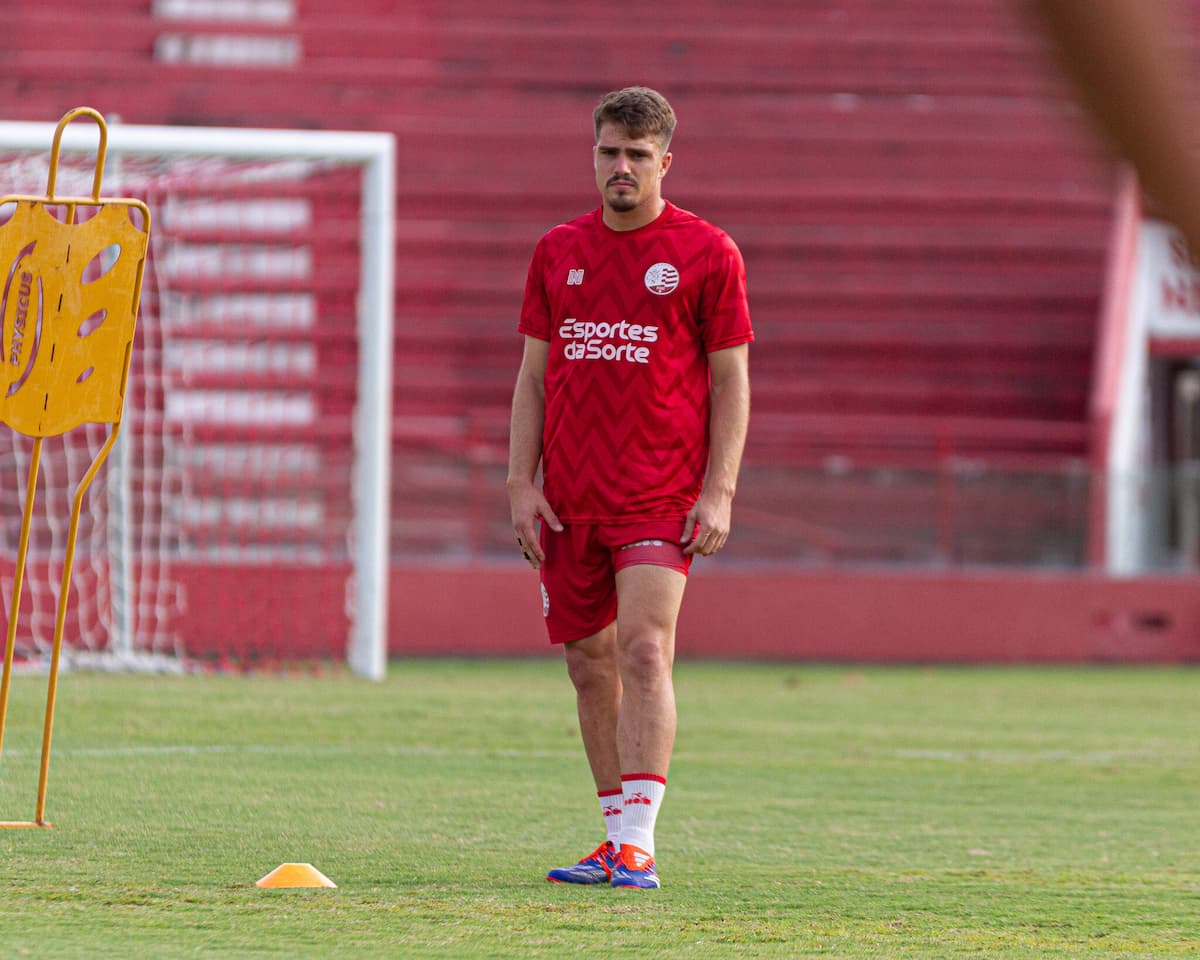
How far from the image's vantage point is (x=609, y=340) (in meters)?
3.95

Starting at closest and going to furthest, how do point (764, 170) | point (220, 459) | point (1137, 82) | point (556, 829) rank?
point (1137, 82) < point (556, 829) < point (220, 459) < point (764, 170)

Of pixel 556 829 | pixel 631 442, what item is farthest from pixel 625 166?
pixel 556 829

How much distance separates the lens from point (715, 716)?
8305mm

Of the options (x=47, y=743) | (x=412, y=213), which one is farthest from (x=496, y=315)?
(x=47, y=743)

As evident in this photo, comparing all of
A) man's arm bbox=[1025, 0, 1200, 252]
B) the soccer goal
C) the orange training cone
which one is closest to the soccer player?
the orange training cone

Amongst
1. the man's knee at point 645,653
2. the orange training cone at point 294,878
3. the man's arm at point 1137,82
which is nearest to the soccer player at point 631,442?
the man's knee at point 645,653

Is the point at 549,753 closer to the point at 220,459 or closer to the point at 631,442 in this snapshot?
the point at 631,442

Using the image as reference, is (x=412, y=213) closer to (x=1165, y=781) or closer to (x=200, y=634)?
(x=200, y=634)

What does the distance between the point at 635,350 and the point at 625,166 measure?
0.37 m

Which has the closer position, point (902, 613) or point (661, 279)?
point (661, 279)

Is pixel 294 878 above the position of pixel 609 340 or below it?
below

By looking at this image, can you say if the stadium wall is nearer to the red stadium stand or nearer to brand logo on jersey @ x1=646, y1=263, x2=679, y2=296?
the red stadium stand

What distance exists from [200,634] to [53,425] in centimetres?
701

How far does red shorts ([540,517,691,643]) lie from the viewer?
3920mm
